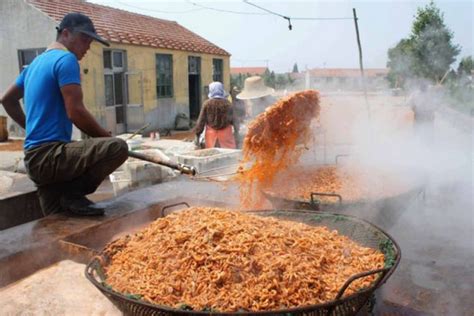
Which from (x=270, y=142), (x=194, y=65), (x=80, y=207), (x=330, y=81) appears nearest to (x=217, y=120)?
(x=330, y=81)

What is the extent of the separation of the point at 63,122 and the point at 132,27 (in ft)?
52.6

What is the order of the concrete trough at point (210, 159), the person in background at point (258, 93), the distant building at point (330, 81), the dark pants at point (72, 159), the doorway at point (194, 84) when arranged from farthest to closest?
the doorway at point (194, 84)
the person in background at point (258, 93)
the distant building at point (330, 81)
the concrete trough at point (210, 159)
the dark pants at point (72, 159)

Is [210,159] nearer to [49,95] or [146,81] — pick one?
[49,95]

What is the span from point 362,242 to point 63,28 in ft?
10.4

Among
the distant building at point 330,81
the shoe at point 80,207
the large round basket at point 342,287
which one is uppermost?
the distant building at point 330,81

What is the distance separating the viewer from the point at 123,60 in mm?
16688

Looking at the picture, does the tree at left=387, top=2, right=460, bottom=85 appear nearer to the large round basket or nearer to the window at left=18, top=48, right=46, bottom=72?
the large round basket

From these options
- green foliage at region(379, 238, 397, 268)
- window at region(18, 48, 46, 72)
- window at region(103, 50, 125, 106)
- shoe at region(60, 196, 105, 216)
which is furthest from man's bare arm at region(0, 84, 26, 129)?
window at region(18, 48, 46, 72)

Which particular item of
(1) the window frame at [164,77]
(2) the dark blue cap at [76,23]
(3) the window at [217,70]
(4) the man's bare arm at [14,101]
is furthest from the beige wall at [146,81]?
(2) the dark blue cap at [76,23]

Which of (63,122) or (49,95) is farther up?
(49,95)

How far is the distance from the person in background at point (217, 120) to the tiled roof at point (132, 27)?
947 cm

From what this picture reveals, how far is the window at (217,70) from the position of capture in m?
22.8

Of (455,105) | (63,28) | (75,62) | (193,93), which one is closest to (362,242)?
(75,62)

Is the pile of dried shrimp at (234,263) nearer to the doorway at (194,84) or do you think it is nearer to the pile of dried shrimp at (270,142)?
the pile of dried shrimp at (270,142)
